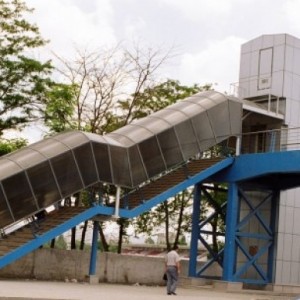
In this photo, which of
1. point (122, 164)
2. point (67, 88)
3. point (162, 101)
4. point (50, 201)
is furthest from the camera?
point (162, 101)

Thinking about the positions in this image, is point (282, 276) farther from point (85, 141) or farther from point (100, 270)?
Result: point (85, 141)

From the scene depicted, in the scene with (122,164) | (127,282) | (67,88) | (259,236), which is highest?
(67,88)

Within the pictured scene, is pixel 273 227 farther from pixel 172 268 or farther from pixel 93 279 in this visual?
pixel 172 268

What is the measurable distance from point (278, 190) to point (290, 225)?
170cm

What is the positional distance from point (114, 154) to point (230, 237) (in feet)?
20.9

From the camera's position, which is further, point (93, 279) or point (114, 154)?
point (93, 279)

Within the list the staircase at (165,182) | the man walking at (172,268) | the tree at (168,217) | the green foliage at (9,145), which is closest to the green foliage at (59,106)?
the green foliage at (9,145)

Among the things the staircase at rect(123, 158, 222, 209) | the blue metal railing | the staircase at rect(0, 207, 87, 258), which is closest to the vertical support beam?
the blue metal railing

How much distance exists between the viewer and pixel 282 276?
2672cm

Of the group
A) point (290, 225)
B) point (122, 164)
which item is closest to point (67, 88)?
point (122, 164)

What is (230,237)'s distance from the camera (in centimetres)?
2473

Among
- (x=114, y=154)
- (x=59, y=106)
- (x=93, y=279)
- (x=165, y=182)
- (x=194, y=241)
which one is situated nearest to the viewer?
(x=114, y=154)

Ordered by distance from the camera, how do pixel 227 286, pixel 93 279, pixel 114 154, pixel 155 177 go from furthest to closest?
1. pixel 155 177
2. pixel 227 286
3. pixel 93 279
4. pixel 114 154

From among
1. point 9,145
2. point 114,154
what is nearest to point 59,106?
point 9,145
